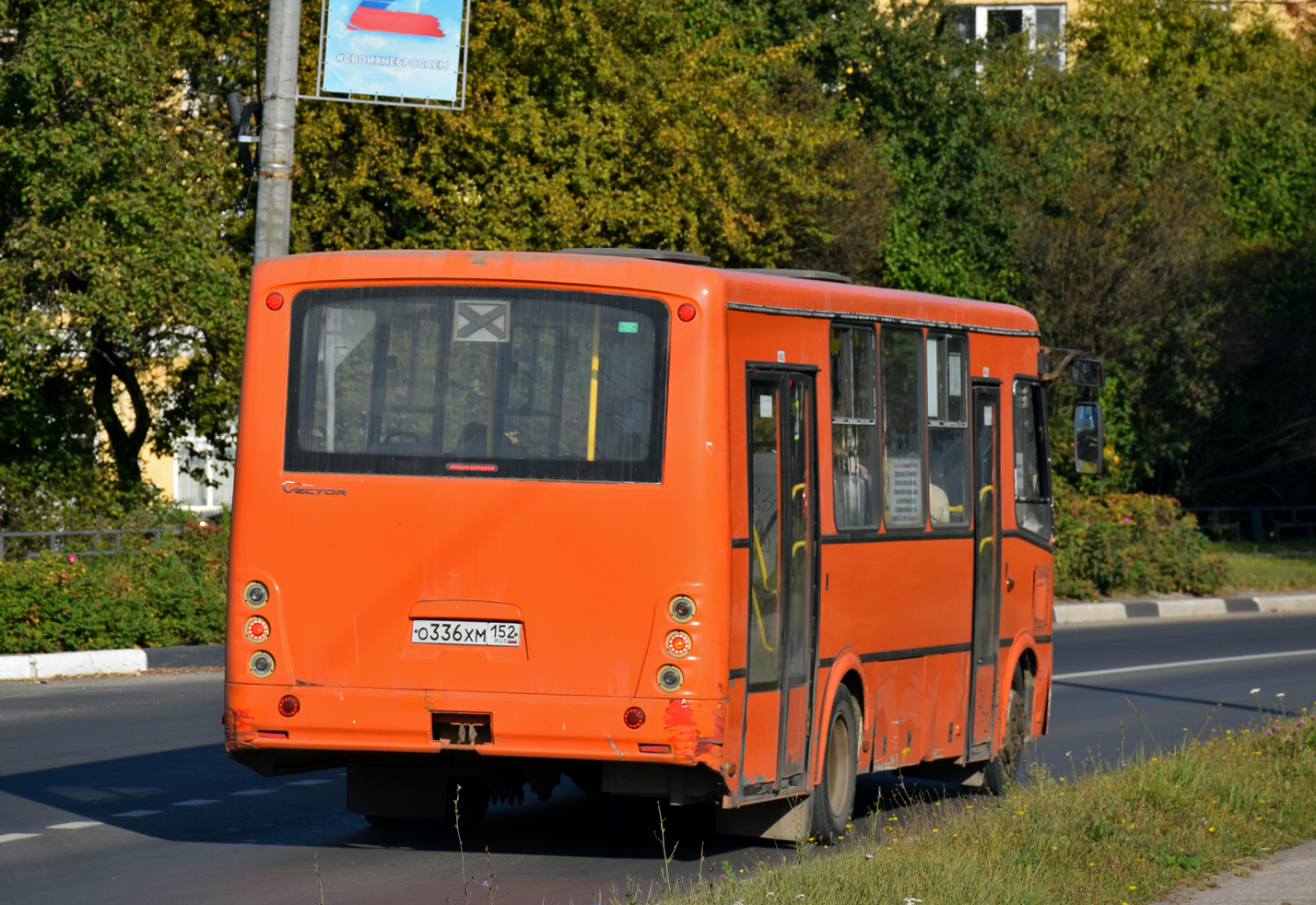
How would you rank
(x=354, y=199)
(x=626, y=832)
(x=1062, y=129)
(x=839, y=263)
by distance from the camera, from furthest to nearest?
(x=1062, y=129)
(x=839, y=263)
(x=354, y=199)
(x=626, y=832)

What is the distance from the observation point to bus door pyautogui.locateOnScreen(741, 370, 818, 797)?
8.61 metres

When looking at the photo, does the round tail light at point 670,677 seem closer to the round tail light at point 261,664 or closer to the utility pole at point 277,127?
the round tail light at point 261,664

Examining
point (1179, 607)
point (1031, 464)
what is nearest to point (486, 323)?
point (1031, 464)

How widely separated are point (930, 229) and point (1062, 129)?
4.10 m

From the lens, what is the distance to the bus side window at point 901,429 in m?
9.98

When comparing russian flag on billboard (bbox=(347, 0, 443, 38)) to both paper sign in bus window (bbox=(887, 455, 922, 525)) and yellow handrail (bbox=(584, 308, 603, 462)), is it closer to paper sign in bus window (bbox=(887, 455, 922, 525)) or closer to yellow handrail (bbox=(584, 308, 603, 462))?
paper sign in bus window (bbox=(887, 455, 922, 525))

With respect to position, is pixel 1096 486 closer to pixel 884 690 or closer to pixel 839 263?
pixel 839 263

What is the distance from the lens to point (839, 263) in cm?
3312

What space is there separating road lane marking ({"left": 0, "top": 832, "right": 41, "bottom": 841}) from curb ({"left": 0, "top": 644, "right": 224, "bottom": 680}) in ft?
24.0

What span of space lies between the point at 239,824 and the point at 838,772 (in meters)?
3.08

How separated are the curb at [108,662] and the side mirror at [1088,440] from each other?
29.5 ft

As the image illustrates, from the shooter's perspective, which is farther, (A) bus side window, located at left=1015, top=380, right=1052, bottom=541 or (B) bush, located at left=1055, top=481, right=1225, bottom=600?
(B) bush, located at left=1055, top=481, right=1225, bottom=600

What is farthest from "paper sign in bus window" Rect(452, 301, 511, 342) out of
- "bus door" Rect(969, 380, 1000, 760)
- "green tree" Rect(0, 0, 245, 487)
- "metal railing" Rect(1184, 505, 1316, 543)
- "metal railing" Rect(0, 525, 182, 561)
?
"metal railing" Rect(1184, 505, 1316, 543)

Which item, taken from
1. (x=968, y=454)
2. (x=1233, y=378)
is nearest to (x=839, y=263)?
(x=1233, y=378)
